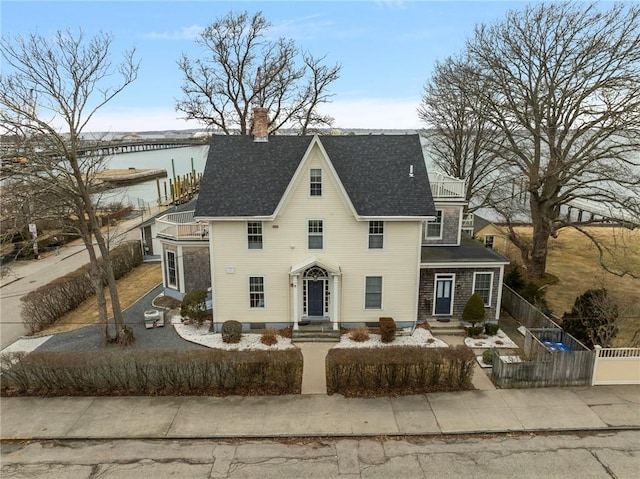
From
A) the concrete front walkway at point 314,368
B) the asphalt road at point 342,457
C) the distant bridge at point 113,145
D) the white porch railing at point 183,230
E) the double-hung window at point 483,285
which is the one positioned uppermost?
the distant bridge at point 113,145

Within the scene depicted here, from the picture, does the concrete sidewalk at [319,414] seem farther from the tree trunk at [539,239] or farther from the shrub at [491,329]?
the tree trunk at [539,239]

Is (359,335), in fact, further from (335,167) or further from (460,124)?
(460,124)

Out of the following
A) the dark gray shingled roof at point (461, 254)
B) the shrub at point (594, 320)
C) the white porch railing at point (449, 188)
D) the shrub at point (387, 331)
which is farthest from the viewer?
the white porch railing at point (449, 188)

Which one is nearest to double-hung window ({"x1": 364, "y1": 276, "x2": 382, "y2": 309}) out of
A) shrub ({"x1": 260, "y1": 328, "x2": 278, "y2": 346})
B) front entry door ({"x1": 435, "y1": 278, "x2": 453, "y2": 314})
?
front entry door ({"x1": 435, "y1": 278, "x2": 453, "y2": 314})

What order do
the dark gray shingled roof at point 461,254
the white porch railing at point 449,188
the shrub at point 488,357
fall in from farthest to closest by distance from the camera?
1. the white porch railing at point 449,188
2. the dark gray shingled roof at point 461,254
3. the shrub at point 488,357

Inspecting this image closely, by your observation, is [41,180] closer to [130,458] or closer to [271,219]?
[271,219]

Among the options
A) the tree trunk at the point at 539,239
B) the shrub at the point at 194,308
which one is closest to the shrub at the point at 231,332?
the shrub at the point at 194,308

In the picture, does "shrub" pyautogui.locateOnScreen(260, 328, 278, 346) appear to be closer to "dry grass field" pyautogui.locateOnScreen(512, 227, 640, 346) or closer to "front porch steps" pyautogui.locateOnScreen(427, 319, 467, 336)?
"front porch steps" pyautogui.locateOnScreen(427, 319, 467, 336)

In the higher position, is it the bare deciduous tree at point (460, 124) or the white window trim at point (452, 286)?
the bare deciduous tree at point (460, 124)
